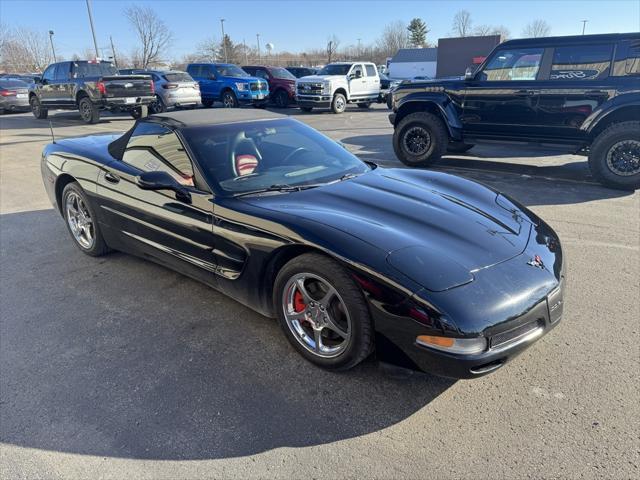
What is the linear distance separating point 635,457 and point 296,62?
276 feet

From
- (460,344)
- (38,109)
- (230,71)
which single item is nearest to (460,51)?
(230,71)

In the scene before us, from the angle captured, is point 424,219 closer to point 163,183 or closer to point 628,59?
point 163,183

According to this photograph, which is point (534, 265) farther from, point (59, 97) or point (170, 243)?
point (59, 97)

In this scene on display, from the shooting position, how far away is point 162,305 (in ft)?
11.3

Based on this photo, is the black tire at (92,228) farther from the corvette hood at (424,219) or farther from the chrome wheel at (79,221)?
the corvette hood at (424,219)

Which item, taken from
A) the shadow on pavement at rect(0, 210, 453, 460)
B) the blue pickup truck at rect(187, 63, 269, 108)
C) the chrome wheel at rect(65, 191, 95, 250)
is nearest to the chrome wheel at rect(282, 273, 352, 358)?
the shadow on pavement at rect(0, 210, 453, 460)

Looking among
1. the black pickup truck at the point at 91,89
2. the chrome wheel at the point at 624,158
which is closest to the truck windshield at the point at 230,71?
the black pickup truck at the point at 91,89

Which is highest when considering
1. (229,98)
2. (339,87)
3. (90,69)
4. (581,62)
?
(90,69)

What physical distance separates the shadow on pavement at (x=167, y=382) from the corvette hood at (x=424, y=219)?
0.74 metres

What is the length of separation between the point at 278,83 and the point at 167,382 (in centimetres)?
1971

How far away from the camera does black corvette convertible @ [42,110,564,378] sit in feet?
7.07

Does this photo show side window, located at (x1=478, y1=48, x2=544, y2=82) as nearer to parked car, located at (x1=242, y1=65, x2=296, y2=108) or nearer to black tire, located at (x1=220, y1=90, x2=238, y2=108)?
black tire, located at (x1=220, y1=90, x2=238, y2=108)

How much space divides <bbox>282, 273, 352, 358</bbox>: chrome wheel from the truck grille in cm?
1594

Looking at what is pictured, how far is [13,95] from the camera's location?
1964 centimetres
